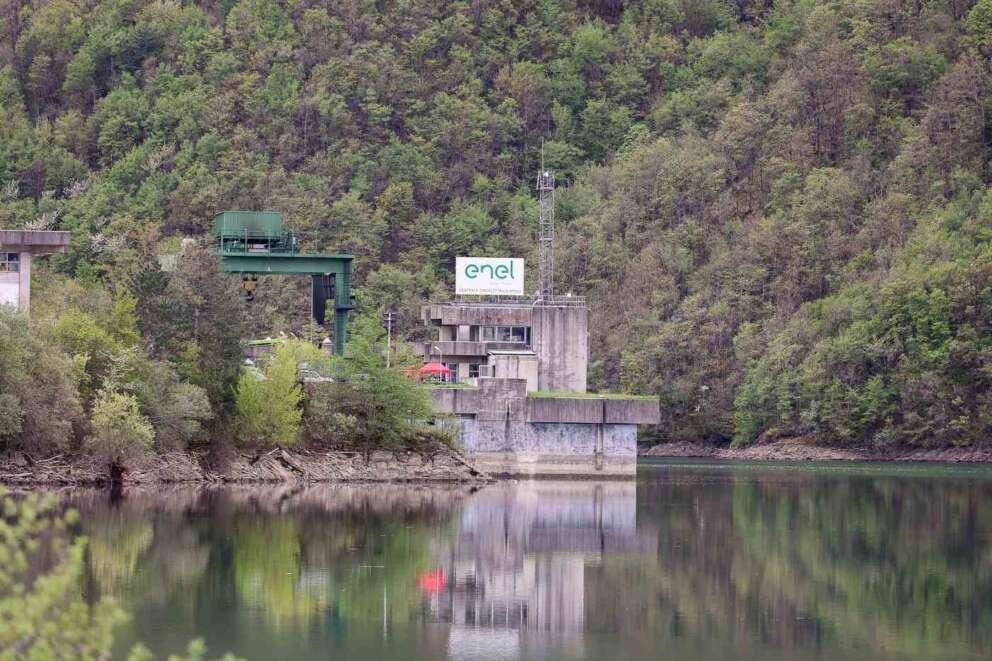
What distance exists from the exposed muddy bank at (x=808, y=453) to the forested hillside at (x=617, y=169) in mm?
1111

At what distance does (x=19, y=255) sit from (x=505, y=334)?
108ft

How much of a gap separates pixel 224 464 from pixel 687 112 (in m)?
116

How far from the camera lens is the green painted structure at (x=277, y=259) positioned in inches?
3888

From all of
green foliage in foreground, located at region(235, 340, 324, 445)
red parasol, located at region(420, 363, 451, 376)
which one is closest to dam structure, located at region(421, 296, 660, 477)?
red parasol, located at region(420, 363, 451, 376)

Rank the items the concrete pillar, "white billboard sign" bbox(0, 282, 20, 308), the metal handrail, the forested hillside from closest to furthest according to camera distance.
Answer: "white billboard sign" bbox(0, 282, 20, 308), the concrete pillar, the metal handrail, the forested hillside

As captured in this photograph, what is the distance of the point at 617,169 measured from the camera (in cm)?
17512

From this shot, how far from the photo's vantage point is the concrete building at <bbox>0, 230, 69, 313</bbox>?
7769cm

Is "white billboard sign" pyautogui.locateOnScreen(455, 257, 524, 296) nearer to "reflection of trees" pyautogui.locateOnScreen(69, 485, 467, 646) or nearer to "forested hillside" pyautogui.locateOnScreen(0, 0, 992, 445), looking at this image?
"forested hillside" pyautogui.locateOnScreen(0, 0, 992, 445)

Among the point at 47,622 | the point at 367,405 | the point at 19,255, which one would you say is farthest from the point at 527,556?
the point at 47,622

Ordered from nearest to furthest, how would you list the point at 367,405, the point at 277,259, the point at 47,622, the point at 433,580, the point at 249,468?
the point at 47,622 → the point at 433,580 → the point at 249,468 → the point at 367,405 → the point at 277,259

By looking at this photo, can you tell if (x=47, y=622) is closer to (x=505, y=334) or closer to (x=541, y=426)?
(x=541, y=426)

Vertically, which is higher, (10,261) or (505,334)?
(10,261)

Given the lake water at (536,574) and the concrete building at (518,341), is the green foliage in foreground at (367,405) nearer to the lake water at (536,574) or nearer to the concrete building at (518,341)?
the lake water at (536,574)

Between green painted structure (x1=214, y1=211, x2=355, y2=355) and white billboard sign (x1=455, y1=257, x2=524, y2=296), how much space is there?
737 cm
